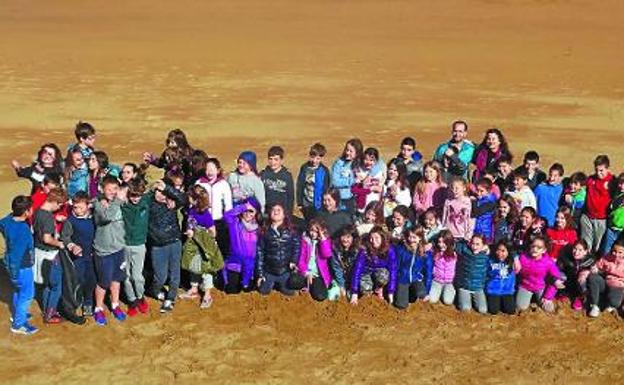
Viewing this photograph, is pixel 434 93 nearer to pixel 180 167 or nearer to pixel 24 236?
pixel 180 167

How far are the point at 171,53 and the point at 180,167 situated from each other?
23134 millimetres

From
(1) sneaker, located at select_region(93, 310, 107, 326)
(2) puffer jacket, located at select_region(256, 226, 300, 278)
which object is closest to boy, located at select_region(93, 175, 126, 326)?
(1) sneaker, located at select_region(93, 310, 107, 326)

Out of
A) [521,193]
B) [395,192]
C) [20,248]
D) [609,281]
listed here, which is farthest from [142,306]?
[609,281]

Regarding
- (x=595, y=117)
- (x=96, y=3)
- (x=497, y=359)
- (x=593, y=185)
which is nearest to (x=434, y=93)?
(x=595, y=117)

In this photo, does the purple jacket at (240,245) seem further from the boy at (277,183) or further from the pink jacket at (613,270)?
the pink jacket at (613,270)

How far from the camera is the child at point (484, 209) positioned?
349 inches

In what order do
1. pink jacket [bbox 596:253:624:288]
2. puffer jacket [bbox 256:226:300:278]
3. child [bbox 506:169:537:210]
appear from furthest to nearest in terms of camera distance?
child [bbox 506:169:537:210] < puffer jacket [bbox 256:226:300:278] < pink jacket [bbox 596:253:624:288]

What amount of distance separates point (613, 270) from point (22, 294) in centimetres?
613

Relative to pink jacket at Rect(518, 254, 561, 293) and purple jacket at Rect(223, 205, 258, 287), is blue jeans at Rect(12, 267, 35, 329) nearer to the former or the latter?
purple jacket at Rect(223, 205, 258, 287)

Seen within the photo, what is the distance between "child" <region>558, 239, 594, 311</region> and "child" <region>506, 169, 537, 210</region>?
0.75 metres

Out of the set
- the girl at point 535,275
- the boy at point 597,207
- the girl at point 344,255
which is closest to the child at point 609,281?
the girl at point 535,275

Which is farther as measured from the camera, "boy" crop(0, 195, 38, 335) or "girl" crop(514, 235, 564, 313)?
"girl" crop(514, 235, 564, 313)

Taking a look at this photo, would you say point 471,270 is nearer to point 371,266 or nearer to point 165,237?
point 371,266

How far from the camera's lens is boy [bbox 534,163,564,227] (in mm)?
9266
